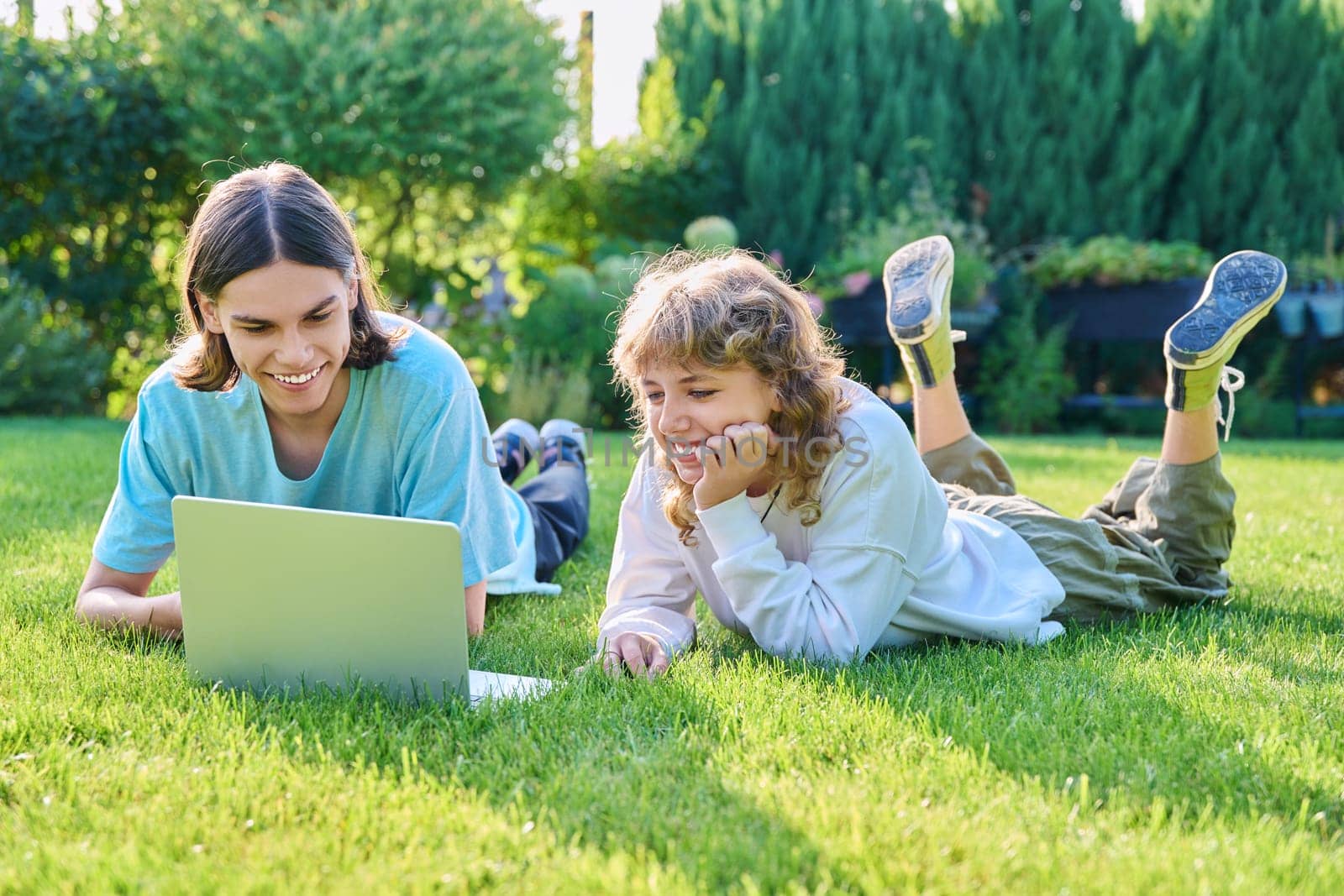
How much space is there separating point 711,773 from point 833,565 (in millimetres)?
706

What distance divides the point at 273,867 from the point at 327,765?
0.29 metres

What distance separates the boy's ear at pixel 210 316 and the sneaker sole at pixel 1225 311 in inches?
90.8

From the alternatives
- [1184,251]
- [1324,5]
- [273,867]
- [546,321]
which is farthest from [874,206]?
[273,867]

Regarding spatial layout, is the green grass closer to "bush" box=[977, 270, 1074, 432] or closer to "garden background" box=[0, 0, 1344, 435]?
"garden background" box=[0, 0, 1344, 435]

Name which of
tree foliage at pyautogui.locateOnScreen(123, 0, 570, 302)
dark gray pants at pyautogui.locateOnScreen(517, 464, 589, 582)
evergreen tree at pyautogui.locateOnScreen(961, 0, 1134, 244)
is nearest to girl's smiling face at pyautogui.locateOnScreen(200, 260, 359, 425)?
dark gray pants at pyautogui.locateOnScreen(517, 464, 589, 582)

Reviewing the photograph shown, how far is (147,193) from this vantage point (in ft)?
27.4

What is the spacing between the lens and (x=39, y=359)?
7488mm

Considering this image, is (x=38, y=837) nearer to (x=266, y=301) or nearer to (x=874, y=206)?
(x=266, y=301)

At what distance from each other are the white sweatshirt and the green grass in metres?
0.09

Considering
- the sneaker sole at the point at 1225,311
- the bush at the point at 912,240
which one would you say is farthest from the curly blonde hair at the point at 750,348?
the bush at the point at 912,240

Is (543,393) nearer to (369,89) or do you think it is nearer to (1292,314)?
(369,89)

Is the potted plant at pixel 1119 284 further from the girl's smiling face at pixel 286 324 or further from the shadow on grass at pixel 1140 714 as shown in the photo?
the girl's smiling face at pixel 286 324

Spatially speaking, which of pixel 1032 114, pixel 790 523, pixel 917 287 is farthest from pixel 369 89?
pixel 790 523

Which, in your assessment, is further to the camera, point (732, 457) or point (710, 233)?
point (710, 233)
